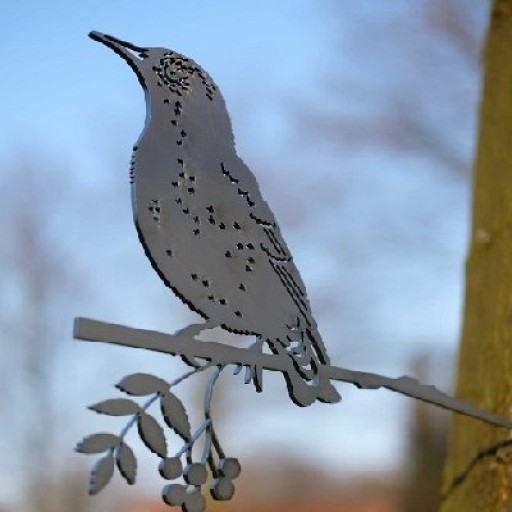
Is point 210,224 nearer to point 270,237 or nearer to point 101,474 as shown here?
point 270,237

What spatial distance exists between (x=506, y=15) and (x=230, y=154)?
1105 mm

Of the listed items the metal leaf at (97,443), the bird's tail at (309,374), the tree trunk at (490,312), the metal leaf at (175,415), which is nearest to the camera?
the metal leaf at (97,443)

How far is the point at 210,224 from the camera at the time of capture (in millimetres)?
1125

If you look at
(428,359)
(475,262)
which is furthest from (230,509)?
(475,262)

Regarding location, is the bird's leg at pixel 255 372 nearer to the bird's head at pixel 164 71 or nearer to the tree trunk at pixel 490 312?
the bird's head at pixel 164 71

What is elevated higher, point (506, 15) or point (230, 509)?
point (506, 15)

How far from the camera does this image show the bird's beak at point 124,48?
108cm

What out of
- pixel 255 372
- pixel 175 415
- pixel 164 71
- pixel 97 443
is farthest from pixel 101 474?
pixel 164 71

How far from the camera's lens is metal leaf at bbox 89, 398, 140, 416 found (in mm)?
927

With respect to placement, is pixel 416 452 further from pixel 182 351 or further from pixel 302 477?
pixel 182 351

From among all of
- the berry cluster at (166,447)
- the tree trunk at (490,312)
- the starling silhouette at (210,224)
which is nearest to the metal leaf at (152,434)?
the berry cluster at (166,447)

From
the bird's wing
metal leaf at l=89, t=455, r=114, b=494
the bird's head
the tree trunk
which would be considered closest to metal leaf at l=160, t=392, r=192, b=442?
metal leaf at l=89, t=455, r=114, b=494

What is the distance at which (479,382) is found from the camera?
1.84 metres

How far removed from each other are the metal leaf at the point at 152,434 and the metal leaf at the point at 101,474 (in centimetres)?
7
